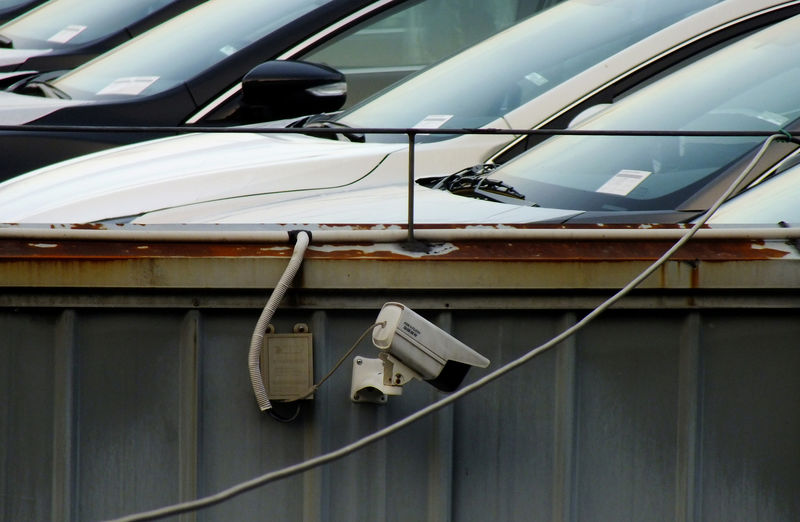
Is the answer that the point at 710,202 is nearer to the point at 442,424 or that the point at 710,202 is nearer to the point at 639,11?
the point at 442,424

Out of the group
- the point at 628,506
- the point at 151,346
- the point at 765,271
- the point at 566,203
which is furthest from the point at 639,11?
the point at 151,346

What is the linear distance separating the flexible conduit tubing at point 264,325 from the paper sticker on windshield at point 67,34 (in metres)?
5.34

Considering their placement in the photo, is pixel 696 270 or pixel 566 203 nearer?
pixel 696 270

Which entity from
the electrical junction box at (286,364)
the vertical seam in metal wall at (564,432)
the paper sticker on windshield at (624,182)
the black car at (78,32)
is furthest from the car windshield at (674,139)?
the black car at (78,32)

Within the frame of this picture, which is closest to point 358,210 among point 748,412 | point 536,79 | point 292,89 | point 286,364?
point 286,364

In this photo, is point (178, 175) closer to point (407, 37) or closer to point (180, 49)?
point (180, 49)

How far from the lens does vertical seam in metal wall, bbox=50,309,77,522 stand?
2.48 metres

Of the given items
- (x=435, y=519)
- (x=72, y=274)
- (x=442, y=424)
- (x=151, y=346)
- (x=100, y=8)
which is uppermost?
(x=100, y=8)

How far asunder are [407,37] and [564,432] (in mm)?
3622

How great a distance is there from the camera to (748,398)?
2621mm

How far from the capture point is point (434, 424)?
100 inches

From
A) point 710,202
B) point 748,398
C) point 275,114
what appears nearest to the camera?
point 748,398

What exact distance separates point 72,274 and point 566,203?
61.6 inches

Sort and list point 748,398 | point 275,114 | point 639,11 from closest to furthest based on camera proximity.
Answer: point 748,398 → point 639,11 → point 275,114
